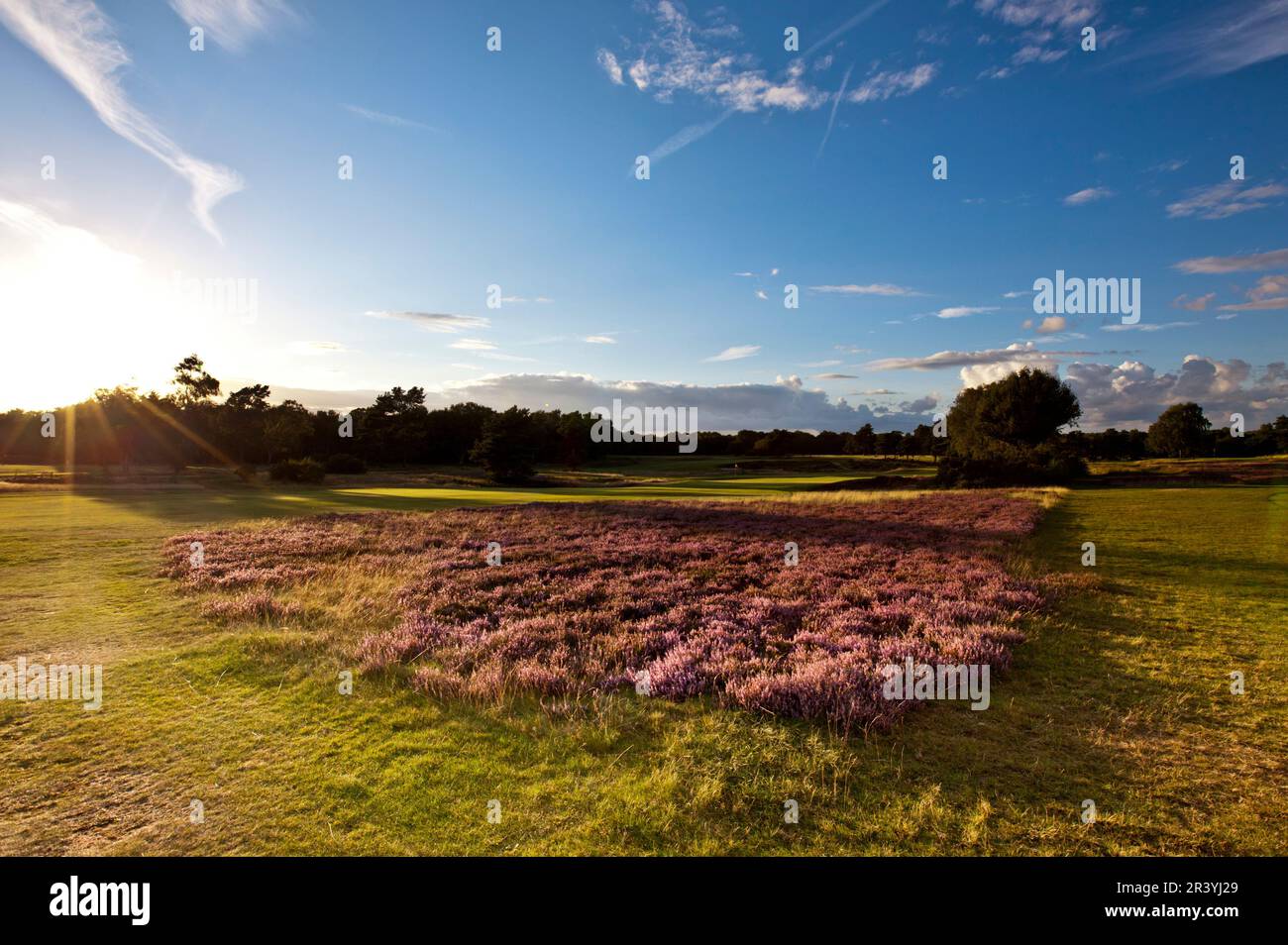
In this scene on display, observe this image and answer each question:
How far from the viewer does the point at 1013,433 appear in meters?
78.2

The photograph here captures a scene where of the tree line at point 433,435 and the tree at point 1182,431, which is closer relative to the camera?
the tree line at point 433,435

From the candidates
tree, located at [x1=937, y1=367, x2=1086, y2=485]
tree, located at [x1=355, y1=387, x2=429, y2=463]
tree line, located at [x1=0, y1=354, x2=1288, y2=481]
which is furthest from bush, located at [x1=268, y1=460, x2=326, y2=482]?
tree, located at [x1=937, y1=367, x2=1086, y2=485]

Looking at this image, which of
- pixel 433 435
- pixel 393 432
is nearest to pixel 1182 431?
pixel 433 435

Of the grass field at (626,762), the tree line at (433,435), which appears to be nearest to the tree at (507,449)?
the tree line at (433,435)

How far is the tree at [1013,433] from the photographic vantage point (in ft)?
199

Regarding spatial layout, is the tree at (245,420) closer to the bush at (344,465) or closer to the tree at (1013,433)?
the bush at (344,465)

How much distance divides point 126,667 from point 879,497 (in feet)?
134

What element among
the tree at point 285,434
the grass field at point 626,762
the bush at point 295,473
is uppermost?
the tree at point 285,434

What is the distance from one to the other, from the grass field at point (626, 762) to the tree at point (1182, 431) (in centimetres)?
13961

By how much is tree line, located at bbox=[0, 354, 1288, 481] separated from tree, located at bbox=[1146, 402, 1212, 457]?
0.23 meters

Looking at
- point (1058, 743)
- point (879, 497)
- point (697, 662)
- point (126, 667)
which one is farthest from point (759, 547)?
point (879, 497)

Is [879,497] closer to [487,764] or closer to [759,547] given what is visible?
[759,547]

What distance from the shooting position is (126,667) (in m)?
8.54

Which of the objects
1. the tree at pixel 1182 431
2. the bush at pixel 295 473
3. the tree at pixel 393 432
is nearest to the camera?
the bush at pixel 295 473
